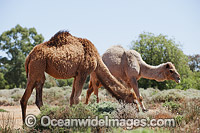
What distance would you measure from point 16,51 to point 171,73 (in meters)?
38.4

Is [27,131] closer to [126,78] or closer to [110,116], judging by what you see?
[110,116]

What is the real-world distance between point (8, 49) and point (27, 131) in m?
41.7

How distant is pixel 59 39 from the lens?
7.45 meters

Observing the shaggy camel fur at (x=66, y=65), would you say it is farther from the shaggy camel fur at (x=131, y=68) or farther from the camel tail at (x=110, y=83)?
the shaggy camel fur at (x=131, y=68)

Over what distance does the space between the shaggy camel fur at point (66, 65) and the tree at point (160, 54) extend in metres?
18.8

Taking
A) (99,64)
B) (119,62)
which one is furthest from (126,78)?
(99,64)

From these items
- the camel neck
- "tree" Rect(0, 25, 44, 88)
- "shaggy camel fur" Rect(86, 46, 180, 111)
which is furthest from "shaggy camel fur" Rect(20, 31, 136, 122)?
"tree" Rect(0, 25, 44, 88)

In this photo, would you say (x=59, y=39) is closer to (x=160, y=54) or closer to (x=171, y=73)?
(x=171, y=73)

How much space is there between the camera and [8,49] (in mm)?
43125

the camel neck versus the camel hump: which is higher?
the camel hump

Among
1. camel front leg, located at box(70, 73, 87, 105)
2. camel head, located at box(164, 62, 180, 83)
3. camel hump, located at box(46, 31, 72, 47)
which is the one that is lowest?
camel front leg, located at box(70, 73, 87, 105)

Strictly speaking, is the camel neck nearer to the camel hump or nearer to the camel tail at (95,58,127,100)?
the camel tail at (95,58,127,100)

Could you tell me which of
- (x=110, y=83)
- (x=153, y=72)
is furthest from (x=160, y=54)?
(x=110, y=83)

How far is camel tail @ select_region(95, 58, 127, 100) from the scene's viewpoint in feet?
24.7
